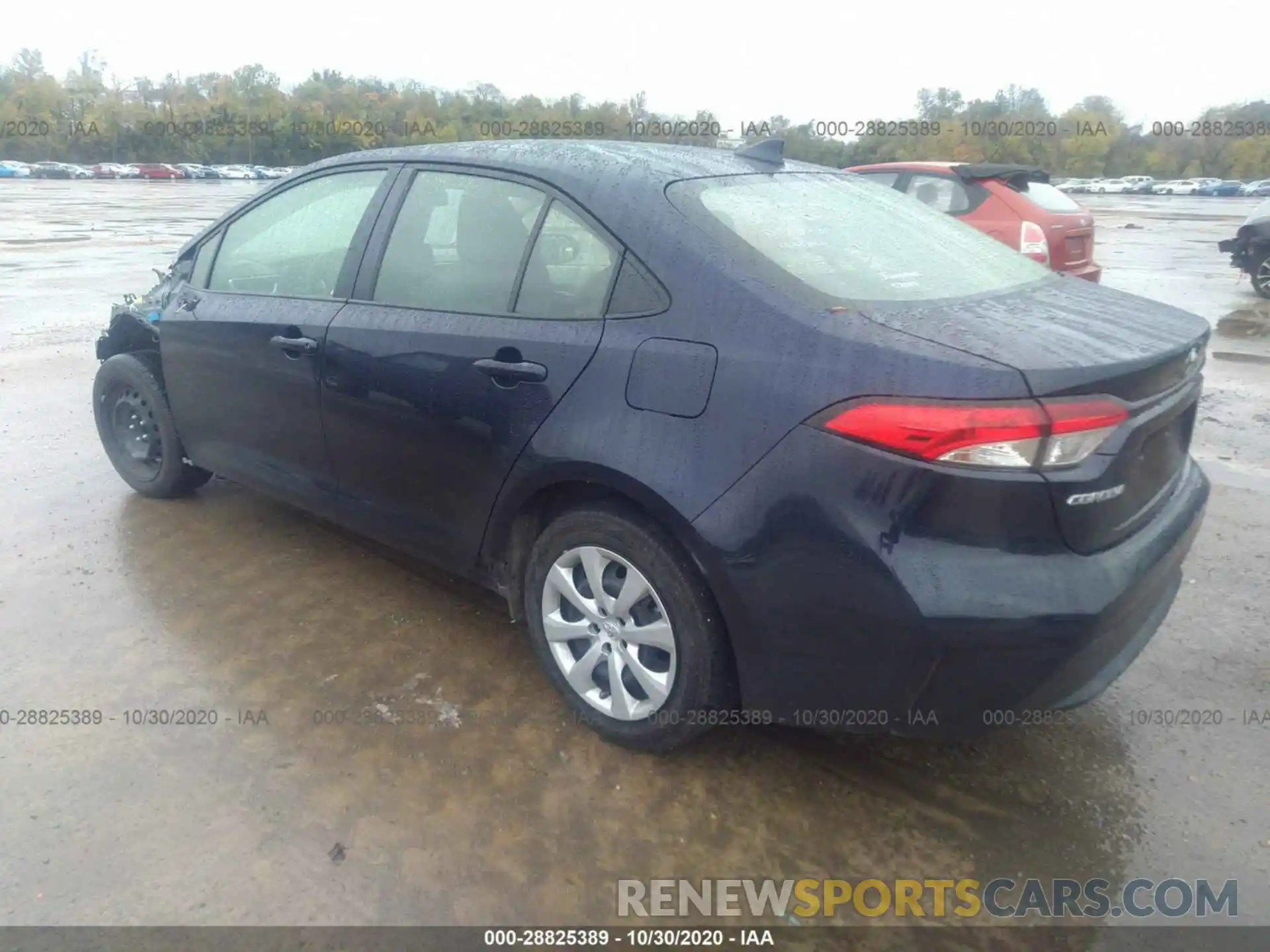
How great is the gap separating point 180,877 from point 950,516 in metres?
2.04

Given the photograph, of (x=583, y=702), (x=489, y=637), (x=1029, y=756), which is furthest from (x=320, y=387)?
(x=1029, y=756)

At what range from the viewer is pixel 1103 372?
2.14 meters

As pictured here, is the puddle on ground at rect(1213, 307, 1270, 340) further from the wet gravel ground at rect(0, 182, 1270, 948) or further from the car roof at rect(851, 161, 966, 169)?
the wet gravel ground at rect(0, 182, 1270, 948)

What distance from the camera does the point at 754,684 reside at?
2.43 metres

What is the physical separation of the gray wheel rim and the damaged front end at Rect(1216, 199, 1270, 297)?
38.4 feet

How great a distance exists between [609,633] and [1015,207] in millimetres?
6423

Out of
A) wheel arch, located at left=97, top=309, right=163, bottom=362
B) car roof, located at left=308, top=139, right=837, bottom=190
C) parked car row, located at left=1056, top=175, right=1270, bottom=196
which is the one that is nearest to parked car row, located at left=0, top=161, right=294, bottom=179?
parked car row, located at left=1056, top=175, right=1270, bottom=196

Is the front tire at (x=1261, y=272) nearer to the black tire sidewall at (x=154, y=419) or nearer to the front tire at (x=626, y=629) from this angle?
the front tire at (x=626, y=629)

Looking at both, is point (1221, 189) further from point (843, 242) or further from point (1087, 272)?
point (843, 242)

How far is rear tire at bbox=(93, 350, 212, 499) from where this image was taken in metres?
4.34

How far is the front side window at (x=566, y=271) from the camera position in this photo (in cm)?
266

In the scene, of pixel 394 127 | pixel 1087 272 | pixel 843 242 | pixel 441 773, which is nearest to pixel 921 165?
pixel 1087 272

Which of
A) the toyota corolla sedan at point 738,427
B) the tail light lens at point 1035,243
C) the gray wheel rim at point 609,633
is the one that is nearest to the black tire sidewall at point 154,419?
the toyota corolla sedan at point 738,427

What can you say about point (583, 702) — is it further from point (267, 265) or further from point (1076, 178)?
point (1076, 178)
